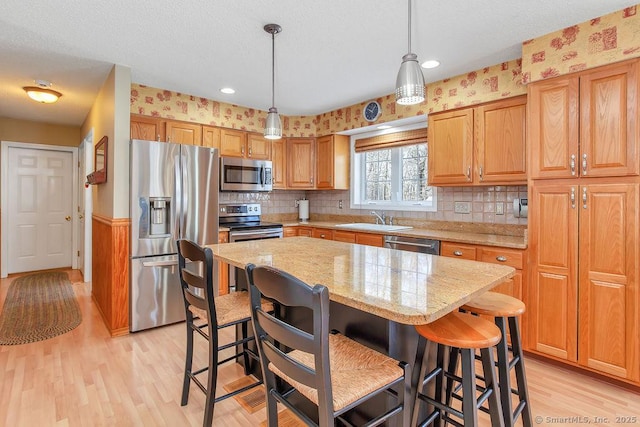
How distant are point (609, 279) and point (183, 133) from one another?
4026 millimetres

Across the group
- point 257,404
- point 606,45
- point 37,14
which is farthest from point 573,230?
point 37,14

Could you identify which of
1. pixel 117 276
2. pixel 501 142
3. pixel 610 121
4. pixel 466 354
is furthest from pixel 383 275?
pixel 117 276

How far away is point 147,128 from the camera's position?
355cm

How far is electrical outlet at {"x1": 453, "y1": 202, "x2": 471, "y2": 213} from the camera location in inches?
134

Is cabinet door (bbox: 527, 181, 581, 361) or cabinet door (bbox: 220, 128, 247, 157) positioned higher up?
cabinet door (bbox: 220, 128, 247, 157)

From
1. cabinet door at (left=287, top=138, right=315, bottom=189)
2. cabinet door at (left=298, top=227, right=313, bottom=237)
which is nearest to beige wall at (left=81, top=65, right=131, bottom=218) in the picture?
cabinet door at (left=298, top=227, right=313, bottom=237)

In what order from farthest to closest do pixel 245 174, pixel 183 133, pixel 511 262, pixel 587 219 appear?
1. pixel 245 174
2. pixel 183 133
3. pixel 511 262
4. pixel 587 219

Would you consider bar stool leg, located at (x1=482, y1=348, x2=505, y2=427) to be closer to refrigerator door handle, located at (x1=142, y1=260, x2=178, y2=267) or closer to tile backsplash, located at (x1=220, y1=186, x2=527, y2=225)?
tile backsplash, located at (x1=220, y1=186, x2=527, y2=225)

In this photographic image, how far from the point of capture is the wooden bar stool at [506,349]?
4.80ft

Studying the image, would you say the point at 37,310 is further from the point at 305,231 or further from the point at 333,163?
the point at 333,163

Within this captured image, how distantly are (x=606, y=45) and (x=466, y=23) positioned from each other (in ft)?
2.91

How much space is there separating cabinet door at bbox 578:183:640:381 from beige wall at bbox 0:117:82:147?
21.8 ft

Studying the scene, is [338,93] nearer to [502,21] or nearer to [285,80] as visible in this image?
[285,80]

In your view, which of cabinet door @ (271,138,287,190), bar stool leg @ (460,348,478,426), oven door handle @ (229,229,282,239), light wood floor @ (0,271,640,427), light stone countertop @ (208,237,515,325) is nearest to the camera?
light stone countertop @ (208,237,515,325)
